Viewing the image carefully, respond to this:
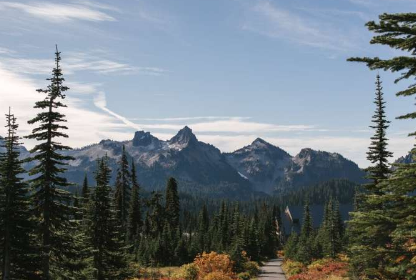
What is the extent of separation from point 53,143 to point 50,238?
18.1 feet

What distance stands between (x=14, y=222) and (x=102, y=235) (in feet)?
23.7

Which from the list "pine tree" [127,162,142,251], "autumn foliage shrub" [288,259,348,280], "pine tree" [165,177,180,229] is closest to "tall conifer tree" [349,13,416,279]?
"autumn foliage shrub" [288,259,348,280]

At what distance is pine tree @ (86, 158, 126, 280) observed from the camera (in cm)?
2698

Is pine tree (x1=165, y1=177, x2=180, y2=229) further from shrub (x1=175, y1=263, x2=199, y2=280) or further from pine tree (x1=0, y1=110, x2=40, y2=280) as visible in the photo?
pine tree (x1=0, y1=110, x2=40, y2=280)

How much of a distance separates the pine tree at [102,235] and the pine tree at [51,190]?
13.3ft

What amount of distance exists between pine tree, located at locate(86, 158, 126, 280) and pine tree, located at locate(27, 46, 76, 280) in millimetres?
4041

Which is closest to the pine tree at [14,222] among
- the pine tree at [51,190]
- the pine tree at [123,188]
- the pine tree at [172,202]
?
the pine tree at [51,190]

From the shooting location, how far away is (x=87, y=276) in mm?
25781

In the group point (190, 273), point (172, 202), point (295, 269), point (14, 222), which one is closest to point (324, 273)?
point (295, 269)

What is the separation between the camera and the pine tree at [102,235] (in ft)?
88.5

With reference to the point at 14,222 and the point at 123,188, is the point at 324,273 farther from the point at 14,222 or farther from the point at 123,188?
the point at 14,222

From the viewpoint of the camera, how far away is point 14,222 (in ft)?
69.6

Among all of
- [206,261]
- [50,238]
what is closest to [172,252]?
[206,261]

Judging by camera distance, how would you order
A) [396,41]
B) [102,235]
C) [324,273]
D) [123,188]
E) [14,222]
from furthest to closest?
[123,188], [324,273], [102,235], [14,222], [396,41]
